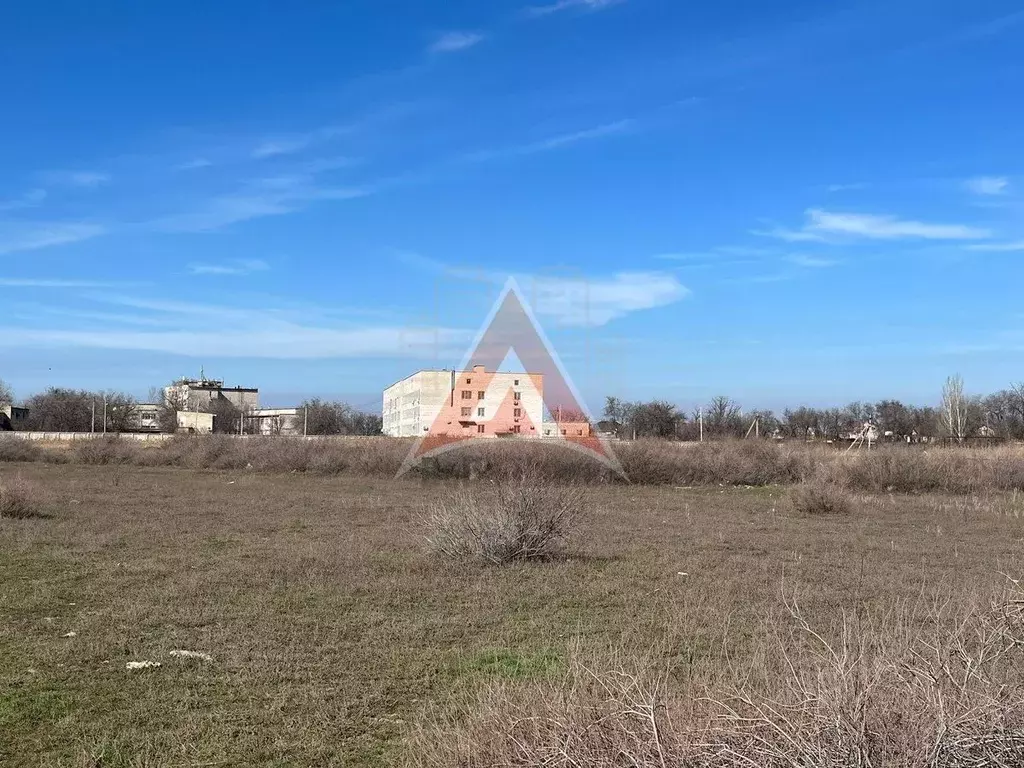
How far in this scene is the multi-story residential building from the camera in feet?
109

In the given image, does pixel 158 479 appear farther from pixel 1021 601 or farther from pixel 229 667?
pixel 1021 601

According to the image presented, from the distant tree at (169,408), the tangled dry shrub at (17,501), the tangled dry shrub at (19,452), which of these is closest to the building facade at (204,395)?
the distant tree at (169,408)

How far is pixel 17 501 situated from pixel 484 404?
20.8 m

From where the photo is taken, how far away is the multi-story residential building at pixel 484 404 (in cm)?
3316

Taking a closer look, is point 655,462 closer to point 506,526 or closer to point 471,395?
point 471,395

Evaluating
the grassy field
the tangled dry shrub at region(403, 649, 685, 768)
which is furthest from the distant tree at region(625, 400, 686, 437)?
the tangled dry shrub at region(403, 649, 685, 768)

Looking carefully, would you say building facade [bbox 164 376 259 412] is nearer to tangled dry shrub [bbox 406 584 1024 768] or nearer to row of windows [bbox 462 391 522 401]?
row of windows [bbox 462 391 522 401]

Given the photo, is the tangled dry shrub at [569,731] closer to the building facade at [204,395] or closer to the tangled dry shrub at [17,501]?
the tangled dry shrub at [17,501]

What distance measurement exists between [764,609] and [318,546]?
7183 mm

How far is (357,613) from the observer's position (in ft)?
28.6

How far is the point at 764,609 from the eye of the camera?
9.09 metres

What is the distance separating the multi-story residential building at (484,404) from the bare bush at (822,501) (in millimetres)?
10411

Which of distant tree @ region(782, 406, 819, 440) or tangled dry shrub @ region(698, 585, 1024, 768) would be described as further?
distant tree @ region(782, 406, 819, 440)

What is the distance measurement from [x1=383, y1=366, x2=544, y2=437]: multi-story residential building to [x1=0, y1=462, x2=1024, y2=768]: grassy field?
14117mm
